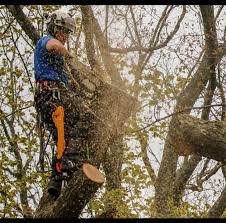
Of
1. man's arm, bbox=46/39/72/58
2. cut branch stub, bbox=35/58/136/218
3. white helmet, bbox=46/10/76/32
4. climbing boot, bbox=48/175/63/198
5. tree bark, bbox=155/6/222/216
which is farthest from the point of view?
tree bark, bbox=155/6/222/216

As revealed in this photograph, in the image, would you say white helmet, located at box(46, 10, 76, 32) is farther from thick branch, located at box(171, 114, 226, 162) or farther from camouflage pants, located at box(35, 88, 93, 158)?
thick branch, located at box(171, 114, 226, 162)

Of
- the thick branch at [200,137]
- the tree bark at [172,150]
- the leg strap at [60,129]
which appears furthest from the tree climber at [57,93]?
the tree bark at [172,150]

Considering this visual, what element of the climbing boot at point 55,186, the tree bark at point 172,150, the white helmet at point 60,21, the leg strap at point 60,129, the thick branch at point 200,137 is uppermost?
the tree bark at point 172,150

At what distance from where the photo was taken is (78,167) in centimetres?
521

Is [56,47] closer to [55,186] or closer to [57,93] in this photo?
[57,93]

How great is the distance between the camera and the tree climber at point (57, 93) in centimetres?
539

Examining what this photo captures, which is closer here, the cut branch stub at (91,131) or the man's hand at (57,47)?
the cut branch stub at (91,131)

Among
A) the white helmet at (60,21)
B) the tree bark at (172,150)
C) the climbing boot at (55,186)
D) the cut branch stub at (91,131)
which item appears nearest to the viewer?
the cut branch stub at (91,131)

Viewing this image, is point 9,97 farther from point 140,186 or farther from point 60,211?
point 60,211

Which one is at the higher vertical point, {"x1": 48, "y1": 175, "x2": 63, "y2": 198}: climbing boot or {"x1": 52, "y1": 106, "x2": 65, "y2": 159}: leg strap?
{"x1": 52, "y1": 106, "x2": 65, "y2": 159}: leg strap

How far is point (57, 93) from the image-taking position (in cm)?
554

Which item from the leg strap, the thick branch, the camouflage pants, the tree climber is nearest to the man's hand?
the tree climber

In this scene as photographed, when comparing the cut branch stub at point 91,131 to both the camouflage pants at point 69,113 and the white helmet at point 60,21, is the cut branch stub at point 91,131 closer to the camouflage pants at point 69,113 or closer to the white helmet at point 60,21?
the camouflage pants at point 69,113

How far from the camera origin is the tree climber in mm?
5391
